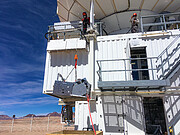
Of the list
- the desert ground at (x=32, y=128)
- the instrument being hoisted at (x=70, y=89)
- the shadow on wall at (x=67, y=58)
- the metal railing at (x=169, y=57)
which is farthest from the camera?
the desert ground at (x=32, y=128)

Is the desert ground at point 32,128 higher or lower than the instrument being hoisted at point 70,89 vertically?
lower

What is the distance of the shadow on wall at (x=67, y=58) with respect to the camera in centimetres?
873

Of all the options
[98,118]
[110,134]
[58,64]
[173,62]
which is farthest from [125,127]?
[58,64]

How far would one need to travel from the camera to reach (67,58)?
29.2 ft

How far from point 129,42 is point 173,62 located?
8.71ft

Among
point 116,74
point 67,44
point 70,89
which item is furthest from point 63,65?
point 70,89

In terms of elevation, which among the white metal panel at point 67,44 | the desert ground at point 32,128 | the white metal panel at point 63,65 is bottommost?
the desert ground at point 32,128

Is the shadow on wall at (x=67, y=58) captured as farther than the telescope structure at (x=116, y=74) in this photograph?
Yes

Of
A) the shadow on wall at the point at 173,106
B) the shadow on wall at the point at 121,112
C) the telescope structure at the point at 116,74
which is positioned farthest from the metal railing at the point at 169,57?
the shadow on wall at the point at 121,112

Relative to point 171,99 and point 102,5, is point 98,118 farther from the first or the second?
point 102,5

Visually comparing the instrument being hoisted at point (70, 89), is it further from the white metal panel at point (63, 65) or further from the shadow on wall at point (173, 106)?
the shadow on wall at point (173, 106)

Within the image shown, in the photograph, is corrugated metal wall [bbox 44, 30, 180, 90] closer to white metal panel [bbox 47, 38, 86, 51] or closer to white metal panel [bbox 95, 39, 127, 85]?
white metal panel [bbox 95, 39, 127, 85]

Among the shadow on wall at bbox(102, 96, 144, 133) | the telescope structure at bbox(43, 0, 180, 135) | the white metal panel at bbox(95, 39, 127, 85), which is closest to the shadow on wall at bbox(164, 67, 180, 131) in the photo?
the telescope structure at bbox(43, 0, 180, 135)

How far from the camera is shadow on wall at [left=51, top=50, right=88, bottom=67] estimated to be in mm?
8730
